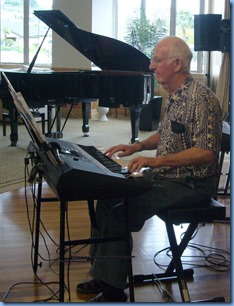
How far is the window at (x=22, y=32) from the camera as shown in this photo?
10.0m

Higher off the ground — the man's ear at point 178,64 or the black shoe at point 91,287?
the man's ear at point 178,64

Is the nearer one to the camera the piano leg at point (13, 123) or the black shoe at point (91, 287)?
the black shoe at point (91, 287)

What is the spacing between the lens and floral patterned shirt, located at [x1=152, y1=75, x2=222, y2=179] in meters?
2.22

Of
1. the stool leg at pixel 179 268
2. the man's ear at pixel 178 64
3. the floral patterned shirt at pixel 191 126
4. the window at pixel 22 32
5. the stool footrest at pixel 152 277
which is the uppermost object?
the window at pixel 22 32

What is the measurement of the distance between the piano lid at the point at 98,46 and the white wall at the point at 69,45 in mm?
3467

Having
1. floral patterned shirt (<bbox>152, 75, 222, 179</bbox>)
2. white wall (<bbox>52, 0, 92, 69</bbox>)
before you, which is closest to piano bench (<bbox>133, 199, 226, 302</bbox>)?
floral patterned shirt (<bbox>152, 75, 222, 179</bbox>)

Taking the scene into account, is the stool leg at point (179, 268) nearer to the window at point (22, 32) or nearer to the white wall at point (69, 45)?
the white wall at point (69, 45)

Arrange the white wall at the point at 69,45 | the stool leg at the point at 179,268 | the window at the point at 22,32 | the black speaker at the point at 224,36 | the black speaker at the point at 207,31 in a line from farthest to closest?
the window at the point at 22,32 < the white wall at the point at 69,45 < the black speaker at the point at 207,31 < the black speaker at the point at 224,36 < the stool leg at the point at 179,268

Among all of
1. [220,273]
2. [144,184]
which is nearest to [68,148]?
[144,184]

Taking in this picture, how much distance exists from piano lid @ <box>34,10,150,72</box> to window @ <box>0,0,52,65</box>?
4295 millimetres

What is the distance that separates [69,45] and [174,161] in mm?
7535

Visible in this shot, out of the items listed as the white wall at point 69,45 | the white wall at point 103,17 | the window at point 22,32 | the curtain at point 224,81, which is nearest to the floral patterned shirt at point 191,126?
the curtain at point 224,81

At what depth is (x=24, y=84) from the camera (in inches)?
240

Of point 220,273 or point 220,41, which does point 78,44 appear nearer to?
point 220,41
